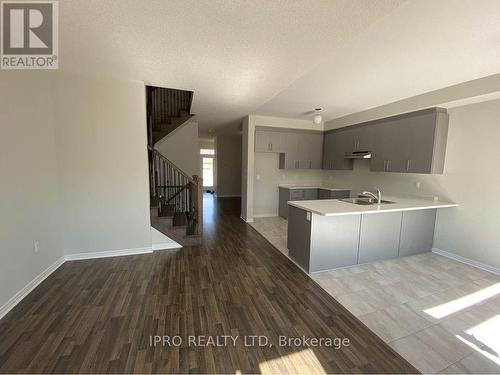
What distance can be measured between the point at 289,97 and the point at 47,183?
3959 millimetres

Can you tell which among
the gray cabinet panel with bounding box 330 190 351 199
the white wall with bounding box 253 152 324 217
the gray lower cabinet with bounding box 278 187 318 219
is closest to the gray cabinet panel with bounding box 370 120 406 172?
the gray cabinet panel with bounding box 330 190 351 199

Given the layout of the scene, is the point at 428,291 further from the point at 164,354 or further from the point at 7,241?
the point at 7,241

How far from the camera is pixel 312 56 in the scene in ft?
7.46

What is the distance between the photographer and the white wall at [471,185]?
9.88 ft

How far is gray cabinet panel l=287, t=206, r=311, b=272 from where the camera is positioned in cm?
290

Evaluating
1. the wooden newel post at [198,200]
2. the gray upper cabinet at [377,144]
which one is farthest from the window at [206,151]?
the wooden newel post at [198,200]

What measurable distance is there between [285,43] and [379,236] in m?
3.00

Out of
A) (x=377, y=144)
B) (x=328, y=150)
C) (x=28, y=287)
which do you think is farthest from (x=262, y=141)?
(x=28, y=287)

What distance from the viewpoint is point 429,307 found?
7.26 ft

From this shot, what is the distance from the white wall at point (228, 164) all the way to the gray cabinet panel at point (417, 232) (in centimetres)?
715

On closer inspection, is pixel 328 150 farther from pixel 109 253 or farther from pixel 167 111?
pixel 109 253

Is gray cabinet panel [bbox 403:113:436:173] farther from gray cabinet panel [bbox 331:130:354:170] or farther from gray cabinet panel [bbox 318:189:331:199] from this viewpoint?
gray cabinet panel [bbox 318:189:331:199]

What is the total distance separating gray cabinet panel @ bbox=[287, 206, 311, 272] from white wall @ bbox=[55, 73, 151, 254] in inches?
95.5

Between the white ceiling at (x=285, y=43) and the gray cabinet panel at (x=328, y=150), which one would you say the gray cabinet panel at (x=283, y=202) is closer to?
the gray cabinet panel at (x=328, y=150)
